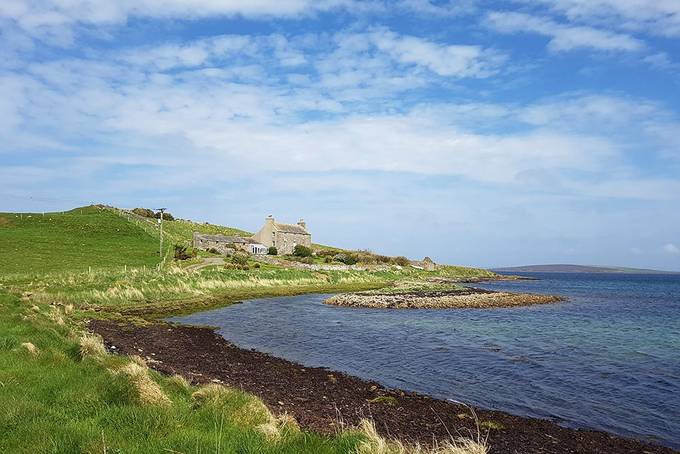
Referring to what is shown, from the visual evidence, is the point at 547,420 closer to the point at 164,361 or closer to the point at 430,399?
the point at 430,399

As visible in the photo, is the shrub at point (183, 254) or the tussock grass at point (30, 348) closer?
the tussock grass at point (30, 348)

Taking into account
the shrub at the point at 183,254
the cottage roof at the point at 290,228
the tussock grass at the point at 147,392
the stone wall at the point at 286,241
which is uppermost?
the cottage roof at the point at 290,228

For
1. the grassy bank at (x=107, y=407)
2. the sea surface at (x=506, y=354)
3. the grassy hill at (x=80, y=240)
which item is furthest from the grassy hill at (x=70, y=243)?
the sea surface at (x=506, y=354)

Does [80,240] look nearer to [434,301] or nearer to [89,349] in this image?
[434,301]

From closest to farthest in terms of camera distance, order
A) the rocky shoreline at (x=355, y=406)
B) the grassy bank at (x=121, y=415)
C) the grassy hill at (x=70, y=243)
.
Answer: the grassy bank at (x=121, y=415) → the rocky shoreline at (x=355, y=406) → the grassy hill at (x=70, y=243)

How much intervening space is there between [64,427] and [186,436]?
82.3 inches

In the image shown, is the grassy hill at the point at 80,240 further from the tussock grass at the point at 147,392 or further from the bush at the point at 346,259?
the tussock grass at the point at 147,392

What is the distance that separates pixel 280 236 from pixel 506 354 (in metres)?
82.0

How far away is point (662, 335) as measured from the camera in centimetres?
3228

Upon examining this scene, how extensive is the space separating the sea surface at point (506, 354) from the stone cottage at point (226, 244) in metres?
46.0

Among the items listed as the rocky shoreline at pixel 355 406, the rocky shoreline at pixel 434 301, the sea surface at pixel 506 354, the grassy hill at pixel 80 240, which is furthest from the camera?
the grassy hill at pixel 80 240

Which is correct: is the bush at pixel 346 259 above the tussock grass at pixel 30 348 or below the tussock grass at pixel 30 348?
above

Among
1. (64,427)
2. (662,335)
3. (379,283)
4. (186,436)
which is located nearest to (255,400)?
(186,436)

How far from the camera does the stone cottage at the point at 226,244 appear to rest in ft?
292
